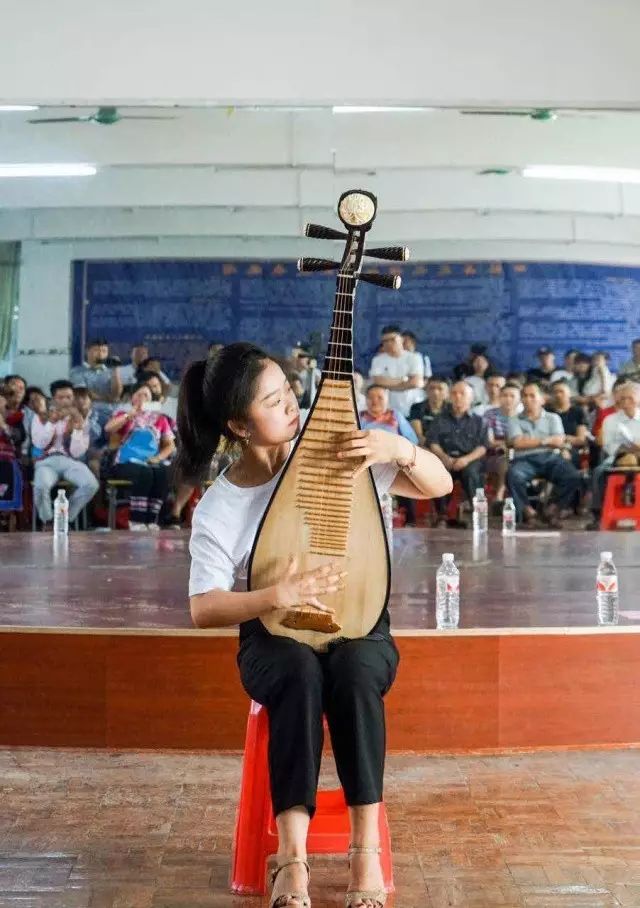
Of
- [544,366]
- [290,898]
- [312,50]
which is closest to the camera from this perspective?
[290,898]

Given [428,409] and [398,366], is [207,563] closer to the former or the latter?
[428,409]

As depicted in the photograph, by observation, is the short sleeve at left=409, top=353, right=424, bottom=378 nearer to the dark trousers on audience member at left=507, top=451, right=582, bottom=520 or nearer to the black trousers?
the dark trousers on audience member at left=507, top=451, right=582, bottom=520

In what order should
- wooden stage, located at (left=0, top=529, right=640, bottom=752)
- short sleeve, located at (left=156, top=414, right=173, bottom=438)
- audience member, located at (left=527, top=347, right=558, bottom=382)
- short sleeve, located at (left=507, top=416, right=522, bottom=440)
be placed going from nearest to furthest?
wooden stage, located at (left=0, top=529, right=640, bottom=752) → short sleeve, located at (left=156, top=414, right=173, bottom=438) → short sleeve, located at (left=507, top=416, right=522, bottom=440) → audience member, located at (left=527, top=347, right=558, bottom=382)

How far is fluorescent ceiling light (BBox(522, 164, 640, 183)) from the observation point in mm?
6285

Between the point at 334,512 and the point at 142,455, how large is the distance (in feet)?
15.3

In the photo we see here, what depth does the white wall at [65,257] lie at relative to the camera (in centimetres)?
674

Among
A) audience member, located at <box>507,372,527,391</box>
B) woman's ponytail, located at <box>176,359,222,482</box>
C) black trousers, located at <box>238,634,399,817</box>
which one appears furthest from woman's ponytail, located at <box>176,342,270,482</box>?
audience member, located at <box>507,372,527,391</box>

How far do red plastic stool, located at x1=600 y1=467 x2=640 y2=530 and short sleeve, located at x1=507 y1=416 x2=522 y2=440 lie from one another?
59 cm

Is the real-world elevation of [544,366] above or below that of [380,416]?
above

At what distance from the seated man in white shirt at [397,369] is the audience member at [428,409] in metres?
0.21

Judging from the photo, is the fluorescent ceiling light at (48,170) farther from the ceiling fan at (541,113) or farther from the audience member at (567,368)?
the audience member at (567,368)

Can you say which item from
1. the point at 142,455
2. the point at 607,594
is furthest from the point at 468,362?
the point at 607,594

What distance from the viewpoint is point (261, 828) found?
1.68 meters

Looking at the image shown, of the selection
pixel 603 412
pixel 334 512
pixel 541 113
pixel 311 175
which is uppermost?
pixel 311 175
